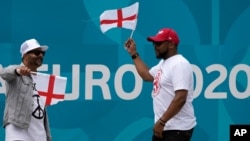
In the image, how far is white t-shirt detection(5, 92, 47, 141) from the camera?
5.29 metres

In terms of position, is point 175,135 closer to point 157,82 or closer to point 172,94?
point 172,94

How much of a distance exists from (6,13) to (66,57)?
0.69 m

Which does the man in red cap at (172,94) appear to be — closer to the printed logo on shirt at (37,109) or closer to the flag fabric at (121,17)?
the flag fabric at (121,17)

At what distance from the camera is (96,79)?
6.87 m

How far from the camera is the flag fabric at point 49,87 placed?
18.5 feet

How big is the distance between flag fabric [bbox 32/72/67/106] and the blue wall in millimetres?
1027

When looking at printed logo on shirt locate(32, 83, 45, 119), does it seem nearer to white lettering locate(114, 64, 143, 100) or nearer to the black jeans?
the black jeans

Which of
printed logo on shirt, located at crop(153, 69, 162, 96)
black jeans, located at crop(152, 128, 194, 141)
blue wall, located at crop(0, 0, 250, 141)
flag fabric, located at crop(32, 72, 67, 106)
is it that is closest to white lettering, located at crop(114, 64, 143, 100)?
blue wall, located at crop(0, 0, 250, 141)

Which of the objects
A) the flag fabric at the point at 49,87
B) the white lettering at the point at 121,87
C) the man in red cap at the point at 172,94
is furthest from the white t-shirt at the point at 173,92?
the white lettering at the point at 121,87

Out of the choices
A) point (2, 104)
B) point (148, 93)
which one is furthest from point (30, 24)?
point (148, 93)

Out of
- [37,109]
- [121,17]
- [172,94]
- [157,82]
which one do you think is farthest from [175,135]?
[121,17]

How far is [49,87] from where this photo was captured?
572 cm

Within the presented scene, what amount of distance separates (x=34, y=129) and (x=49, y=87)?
0.48 meters

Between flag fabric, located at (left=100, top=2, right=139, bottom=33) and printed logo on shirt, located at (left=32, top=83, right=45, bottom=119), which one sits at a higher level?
flag fabric, located at (left=100, top=2, right=139, bottom=33)
